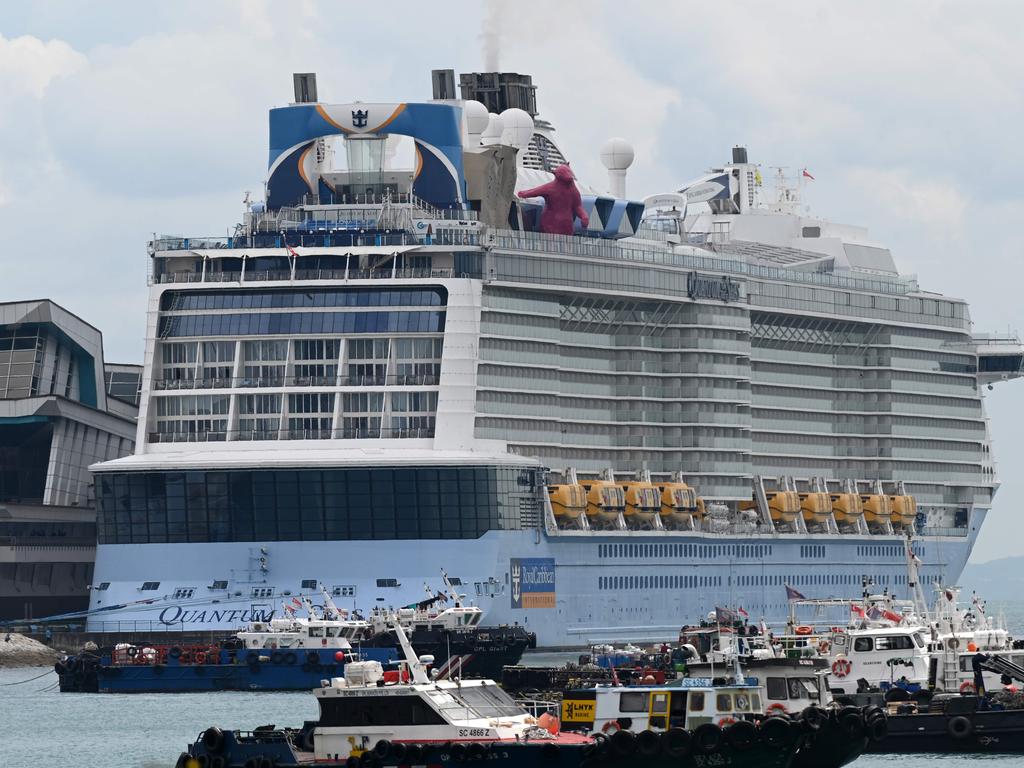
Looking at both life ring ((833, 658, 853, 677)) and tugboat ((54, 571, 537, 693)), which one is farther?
tugboat ((54, 571, 537, 693))

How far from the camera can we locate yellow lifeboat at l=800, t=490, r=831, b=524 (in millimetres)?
158625

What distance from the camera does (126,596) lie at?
427 ft

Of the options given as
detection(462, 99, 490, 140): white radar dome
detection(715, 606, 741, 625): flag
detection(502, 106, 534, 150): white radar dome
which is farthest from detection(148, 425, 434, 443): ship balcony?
detection(502, 106, 534, 150): white radar dome

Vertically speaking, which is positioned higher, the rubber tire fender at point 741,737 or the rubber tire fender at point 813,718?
the rubber tire fender at point 813,718

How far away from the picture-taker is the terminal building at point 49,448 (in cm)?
15225

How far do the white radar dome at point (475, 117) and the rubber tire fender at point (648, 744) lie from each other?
252 ft

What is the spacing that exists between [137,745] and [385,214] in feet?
156

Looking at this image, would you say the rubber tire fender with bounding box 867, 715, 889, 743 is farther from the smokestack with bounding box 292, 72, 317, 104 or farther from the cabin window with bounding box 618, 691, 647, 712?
the smokestack with bounding box 292, 72, 317, 104

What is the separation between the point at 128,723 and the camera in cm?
10156

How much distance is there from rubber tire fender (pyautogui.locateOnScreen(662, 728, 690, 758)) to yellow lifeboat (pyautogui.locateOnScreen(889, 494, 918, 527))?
305 feet

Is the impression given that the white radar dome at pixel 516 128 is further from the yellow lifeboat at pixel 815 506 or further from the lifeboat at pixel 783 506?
the yellow lifeboat at pixel 815 506

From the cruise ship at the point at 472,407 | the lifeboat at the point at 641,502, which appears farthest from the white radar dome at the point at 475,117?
the lifeboat at the point at 641,502

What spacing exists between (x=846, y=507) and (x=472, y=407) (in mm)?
35917

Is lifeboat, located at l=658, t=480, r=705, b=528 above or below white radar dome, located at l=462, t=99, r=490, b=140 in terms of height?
below
